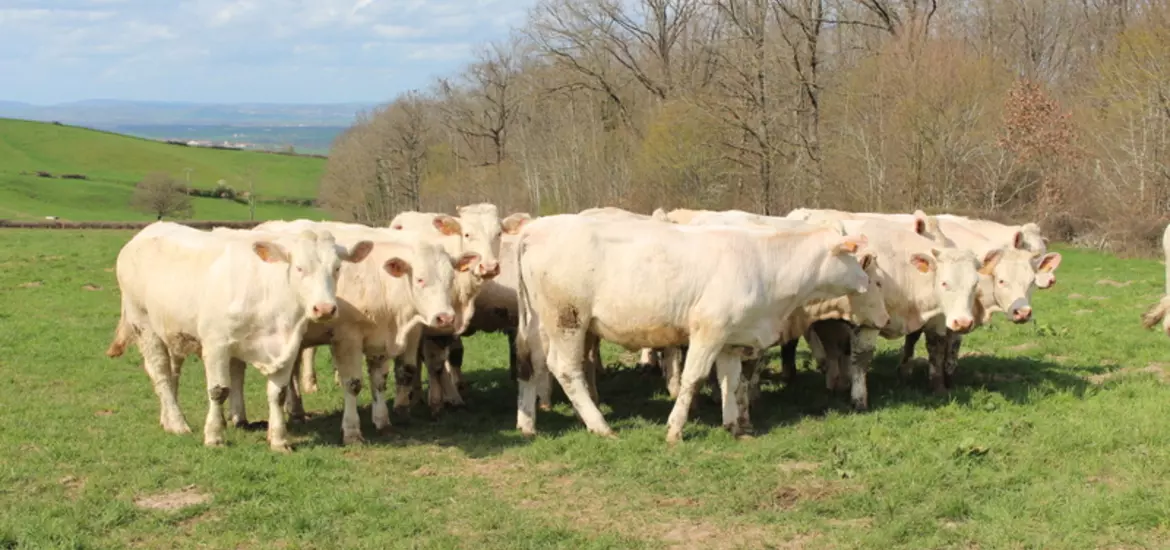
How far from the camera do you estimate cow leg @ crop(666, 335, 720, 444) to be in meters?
10.6

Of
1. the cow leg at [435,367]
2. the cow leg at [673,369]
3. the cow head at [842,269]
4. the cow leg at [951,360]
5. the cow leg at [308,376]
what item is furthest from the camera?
the cow leg at [308,376]

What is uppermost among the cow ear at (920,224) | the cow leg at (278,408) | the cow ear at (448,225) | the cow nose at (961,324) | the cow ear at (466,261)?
the cow ear at (448,225)

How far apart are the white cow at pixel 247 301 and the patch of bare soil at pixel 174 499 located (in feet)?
4.82

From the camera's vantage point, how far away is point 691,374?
1076 centimetres

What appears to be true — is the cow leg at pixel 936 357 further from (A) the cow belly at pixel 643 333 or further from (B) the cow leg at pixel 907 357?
(A) the cow belly at pixel 643 333

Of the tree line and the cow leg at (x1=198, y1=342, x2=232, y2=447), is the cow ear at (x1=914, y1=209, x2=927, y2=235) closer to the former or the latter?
the cow leg at (x1=198, y1=342, x2=232, y2=447)

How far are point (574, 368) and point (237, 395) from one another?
394 cm

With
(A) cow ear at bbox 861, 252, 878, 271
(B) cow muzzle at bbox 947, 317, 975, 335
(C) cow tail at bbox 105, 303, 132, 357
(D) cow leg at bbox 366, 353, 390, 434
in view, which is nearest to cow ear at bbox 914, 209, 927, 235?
(A) cow ear at bbox 861, 252, 878, 271

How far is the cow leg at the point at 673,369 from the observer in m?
13.0

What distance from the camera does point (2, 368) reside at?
15.8 m

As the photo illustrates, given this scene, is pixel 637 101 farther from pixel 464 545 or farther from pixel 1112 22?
pixel 464 545

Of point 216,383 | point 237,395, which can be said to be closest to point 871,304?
point 216,383

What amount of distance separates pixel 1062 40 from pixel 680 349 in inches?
1972

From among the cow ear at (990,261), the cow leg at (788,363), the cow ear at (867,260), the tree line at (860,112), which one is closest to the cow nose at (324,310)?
the cow ear at (867,260)
